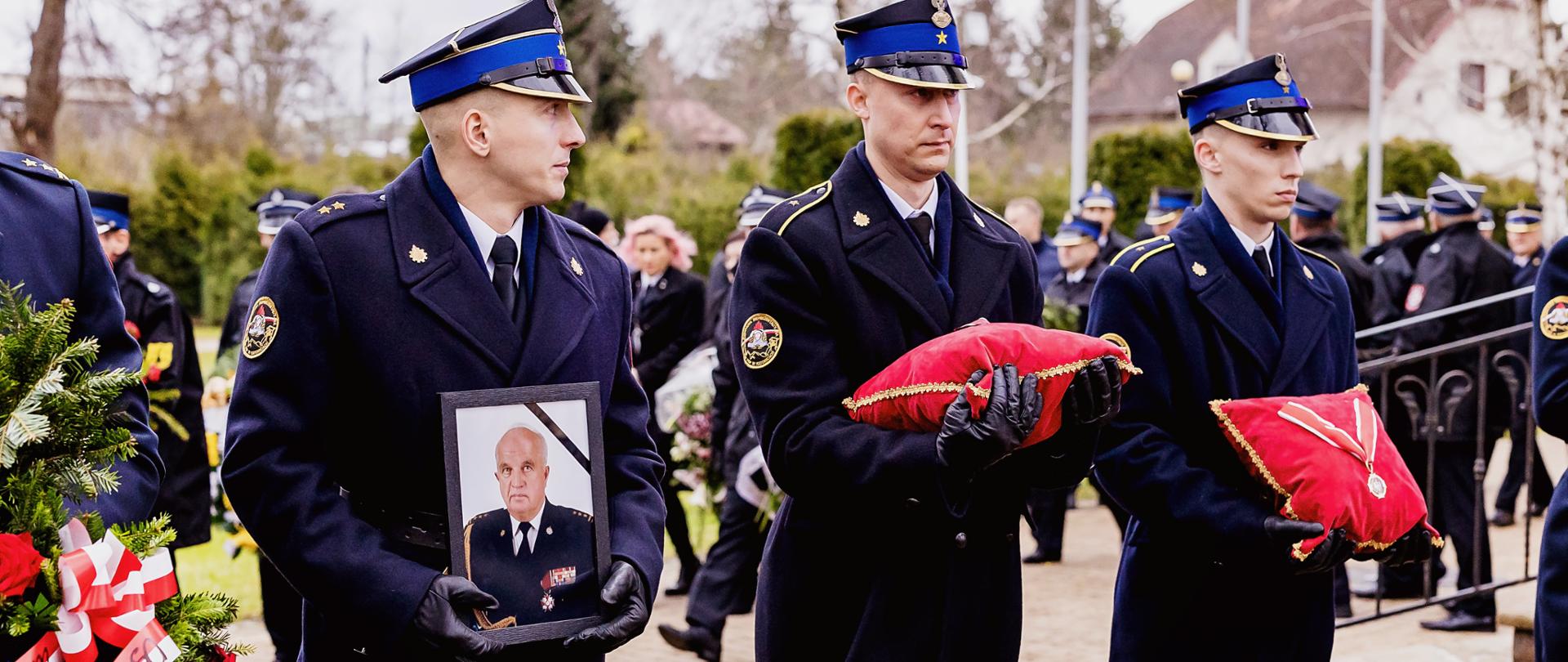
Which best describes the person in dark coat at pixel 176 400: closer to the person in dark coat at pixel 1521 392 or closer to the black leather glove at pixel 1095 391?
the black leather glove at pixel 1095 391

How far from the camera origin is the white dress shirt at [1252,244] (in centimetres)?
414

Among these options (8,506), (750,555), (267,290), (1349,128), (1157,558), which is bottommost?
(750,555)

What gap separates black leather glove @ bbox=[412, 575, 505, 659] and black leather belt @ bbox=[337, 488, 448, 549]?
0.14 meters

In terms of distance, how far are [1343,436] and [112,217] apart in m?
6.30

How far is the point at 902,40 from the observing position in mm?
3775

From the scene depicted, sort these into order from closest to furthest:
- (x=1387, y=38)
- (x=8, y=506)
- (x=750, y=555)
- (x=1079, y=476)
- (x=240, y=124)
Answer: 1. (x=8, y=506)
2. (x=1079, y=476)
3. (x=750, y=555)
4. (x=240, y=124)
5. (x=1387, y=38)

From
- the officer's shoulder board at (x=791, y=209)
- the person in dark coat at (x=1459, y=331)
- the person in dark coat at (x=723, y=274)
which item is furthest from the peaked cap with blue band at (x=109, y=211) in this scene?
the person in dark coat at (x=1459, y=331)

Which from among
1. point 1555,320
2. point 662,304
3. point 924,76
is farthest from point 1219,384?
point 662,304

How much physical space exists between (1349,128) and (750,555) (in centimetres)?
4490

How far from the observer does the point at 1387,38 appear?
155 ft

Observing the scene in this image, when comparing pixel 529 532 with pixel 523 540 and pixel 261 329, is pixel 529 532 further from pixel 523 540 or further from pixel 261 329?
pixel 261 329

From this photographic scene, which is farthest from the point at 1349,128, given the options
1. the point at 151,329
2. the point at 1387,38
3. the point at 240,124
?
the point at 151,329

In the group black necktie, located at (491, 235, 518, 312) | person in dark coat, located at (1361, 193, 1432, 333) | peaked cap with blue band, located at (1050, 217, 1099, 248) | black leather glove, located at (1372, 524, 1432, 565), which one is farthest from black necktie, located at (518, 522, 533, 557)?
peaked cap with blue band, located at (1050, 217, 1099, 248)

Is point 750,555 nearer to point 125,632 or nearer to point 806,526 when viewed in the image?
point 806,526
